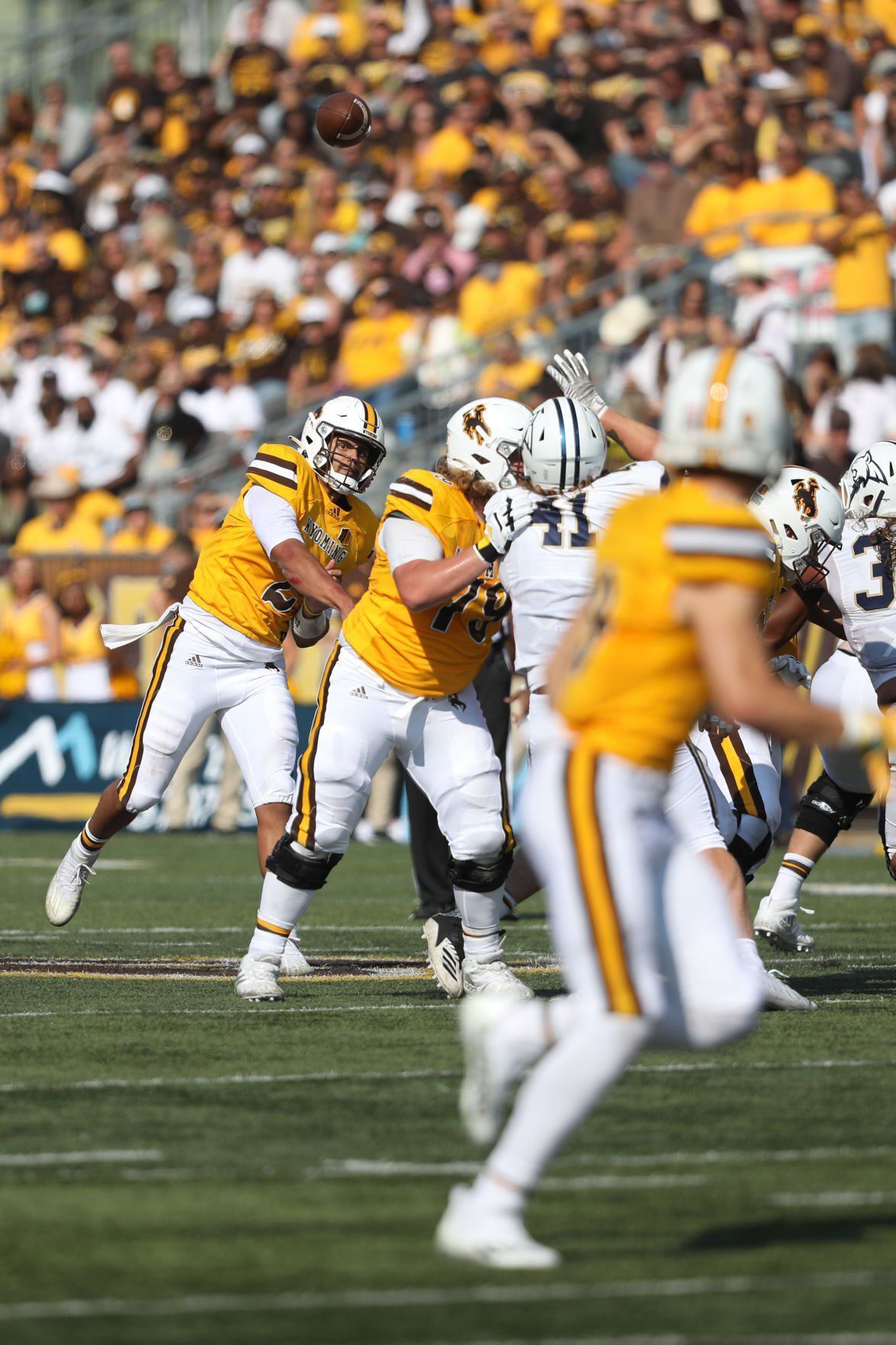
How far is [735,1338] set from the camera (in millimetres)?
3709

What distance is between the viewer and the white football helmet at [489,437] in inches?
309

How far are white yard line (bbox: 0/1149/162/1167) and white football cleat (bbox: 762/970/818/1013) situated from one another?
3.03 meters

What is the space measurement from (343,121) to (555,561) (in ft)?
16.5

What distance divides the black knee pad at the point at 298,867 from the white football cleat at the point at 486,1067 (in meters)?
3.45

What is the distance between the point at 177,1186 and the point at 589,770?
133 centimetres

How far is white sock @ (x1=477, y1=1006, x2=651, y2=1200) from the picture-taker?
13.6ft

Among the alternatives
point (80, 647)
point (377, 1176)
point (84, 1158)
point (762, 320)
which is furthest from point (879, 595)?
point (80, 647)

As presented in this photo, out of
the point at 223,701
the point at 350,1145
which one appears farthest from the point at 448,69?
the point at 350,1145

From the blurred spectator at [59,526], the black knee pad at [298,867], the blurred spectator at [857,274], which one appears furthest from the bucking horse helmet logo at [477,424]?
the blurred spectator at [59,526]

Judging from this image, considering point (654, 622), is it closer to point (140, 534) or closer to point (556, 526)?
point (556, 526)

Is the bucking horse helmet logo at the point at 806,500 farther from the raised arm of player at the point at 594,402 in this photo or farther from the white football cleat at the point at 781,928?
the white football cleat at the point at 781,928

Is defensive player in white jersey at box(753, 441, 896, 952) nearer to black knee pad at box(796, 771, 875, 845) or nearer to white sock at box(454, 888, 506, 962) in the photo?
black knee pad at box(796, 771, 875, 845)

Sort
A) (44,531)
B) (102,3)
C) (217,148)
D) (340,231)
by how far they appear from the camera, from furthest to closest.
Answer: (102,3) < (217,148) < (340,231) < (44,531)

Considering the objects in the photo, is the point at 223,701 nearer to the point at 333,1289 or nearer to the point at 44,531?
the point at 333,1289
